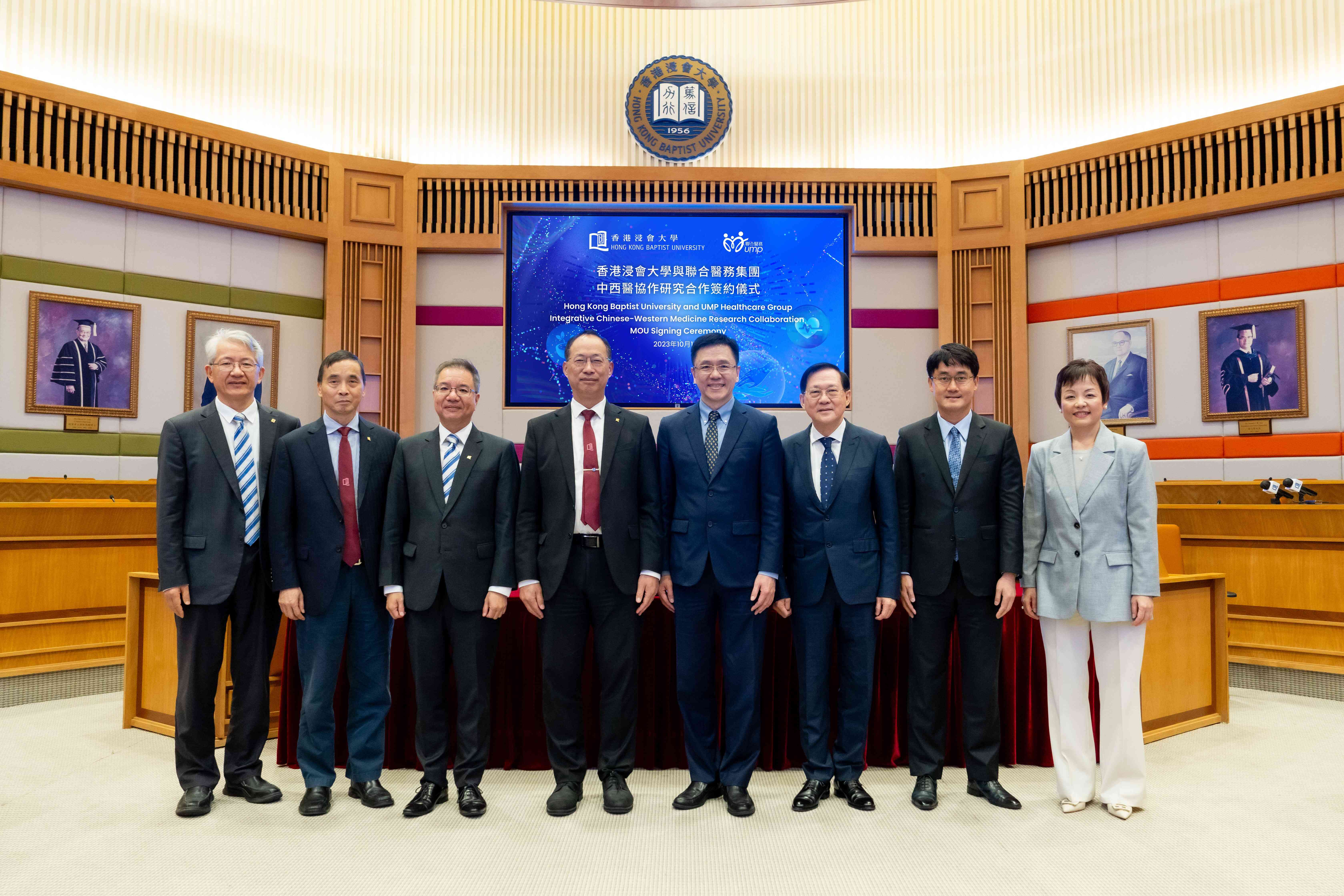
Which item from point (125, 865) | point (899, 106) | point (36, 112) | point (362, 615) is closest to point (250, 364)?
point (362, 615)

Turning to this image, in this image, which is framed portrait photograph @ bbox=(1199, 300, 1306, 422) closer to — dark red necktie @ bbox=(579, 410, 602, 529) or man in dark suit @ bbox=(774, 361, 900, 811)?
man in dark suit @ bbox=(774, 361, 900, 811)

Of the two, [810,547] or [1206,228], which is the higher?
[1206,228]

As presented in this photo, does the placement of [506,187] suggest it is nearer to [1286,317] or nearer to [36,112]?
[36,112]

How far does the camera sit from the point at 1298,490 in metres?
4.61

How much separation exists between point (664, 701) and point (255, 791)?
1401mm

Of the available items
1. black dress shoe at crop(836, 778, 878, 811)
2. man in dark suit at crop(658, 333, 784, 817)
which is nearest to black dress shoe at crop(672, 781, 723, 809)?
man in dark suit at crop(658, 333, 784, 817)

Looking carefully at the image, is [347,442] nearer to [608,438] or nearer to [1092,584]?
[608,438]

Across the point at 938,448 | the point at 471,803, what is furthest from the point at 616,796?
the point at 938,448

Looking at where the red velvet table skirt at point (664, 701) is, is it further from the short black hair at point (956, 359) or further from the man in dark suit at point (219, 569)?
the short black hair at point (956, 359)

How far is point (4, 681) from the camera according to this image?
13.3 feet

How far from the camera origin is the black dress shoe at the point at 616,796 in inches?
102

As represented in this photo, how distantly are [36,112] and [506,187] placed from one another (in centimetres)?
329

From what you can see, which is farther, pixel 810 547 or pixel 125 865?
pixel 810 547

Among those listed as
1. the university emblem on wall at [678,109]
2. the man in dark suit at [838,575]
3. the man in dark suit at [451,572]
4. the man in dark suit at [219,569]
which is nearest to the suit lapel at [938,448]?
the man in dark suit at [838,575]
